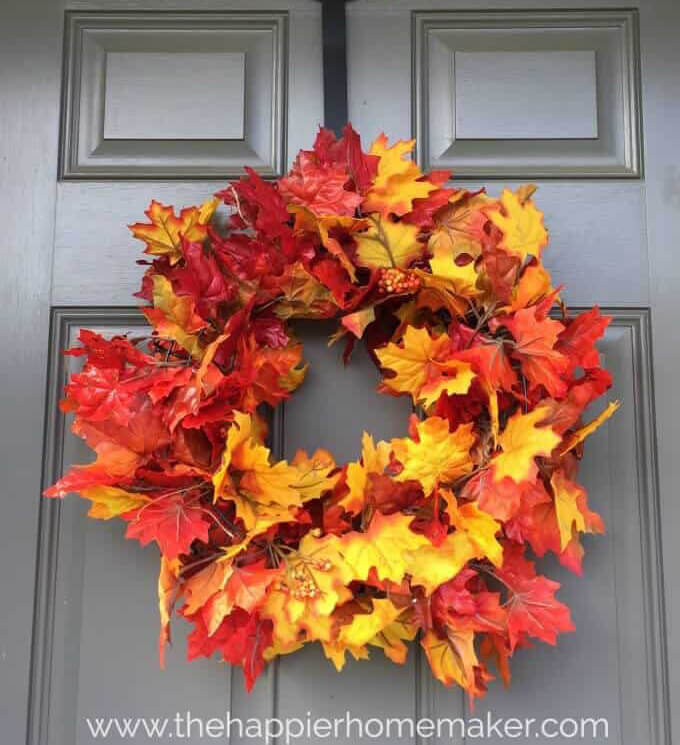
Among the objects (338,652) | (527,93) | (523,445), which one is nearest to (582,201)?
(527,93)

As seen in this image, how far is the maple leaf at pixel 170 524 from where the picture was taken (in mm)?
783

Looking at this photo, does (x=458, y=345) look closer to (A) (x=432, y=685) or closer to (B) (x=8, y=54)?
(A) (x=432, y=685)

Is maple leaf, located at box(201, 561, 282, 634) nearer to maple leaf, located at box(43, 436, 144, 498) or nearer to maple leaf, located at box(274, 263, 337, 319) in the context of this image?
maple leaf, located at box(43, 436, 144, 498)

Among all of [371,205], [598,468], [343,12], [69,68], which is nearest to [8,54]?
[69,68]

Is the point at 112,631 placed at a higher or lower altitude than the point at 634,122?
lower

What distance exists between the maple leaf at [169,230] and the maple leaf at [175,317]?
0.21ft

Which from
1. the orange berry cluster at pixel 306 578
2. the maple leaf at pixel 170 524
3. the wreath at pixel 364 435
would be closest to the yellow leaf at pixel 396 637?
the wreath at pixel 364 435

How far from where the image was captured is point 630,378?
95 centimetres

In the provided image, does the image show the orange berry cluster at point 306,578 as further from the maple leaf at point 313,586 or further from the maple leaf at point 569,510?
the maple leaf at point 569,510

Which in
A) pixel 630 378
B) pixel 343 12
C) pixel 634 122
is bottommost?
pixel 630 378

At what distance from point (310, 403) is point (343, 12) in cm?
49

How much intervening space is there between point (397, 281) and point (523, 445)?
22 centimetres

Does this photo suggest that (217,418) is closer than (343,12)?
Yes

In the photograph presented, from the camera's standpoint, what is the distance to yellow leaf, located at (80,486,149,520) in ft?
2.67
